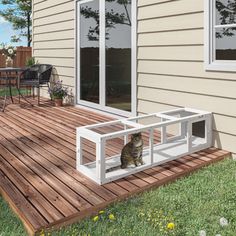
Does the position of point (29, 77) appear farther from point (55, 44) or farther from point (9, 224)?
point (9, 224)

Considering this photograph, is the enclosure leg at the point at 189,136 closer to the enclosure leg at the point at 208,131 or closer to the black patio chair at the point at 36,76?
the enclosure leg at the point at 208,131

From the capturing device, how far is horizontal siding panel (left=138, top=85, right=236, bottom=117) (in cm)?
321

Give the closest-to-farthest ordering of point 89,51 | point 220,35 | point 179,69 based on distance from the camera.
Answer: point 220,35 → point 179,69 → point 89,51

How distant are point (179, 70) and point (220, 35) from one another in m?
0.58

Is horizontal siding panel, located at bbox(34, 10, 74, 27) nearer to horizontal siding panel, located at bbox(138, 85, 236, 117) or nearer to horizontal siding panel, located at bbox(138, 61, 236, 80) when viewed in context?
horizontal siding panel, located at bbox(138, 61, 236, 80)

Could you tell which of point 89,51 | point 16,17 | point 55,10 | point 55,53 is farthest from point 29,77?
point 16,17

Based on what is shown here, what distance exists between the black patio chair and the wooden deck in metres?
2.12

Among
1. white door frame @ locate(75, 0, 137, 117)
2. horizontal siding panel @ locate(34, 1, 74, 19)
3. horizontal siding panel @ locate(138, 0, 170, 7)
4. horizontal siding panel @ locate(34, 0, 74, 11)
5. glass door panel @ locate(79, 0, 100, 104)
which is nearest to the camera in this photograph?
horizontal siding panel @ locate(138, 0, 170, 7)

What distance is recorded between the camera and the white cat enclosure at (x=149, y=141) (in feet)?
8.33

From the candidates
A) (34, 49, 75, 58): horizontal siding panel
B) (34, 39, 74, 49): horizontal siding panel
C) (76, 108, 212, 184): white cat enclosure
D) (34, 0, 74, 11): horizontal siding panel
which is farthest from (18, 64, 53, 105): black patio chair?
(76, 108, 212, 184): white cat enclosure

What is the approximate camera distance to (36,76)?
270 inches

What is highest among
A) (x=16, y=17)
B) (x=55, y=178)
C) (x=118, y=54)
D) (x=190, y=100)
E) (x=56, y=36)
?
(x=16, y=17)

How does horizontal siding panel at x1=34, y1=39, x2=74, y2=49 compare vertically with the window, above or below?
above

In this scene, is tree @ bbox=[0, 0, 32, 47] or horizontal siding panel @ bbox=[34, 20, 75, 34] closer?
horizontal siding panel @ bbox=[34, 20, 75, 34]
